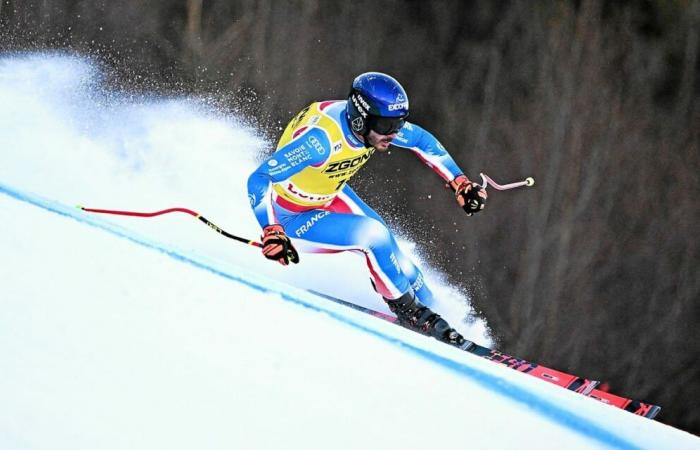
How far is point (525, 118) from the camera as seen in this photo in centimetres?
312

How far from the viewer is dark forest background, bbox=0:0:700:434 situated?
8.94 ft

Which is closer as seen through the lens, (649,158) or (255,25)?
(255,25)

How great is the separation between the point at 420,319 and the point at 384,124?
73cm

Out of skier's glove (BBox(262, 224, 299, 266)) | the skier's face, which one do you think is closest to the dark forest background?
the skier's face

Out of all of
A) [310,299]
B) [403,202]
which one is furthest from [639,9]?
[310,299]

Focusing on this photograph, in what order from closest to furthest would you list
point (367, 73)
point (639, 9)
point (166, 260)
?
point (166, 260)
point (367, 73)
point (639, 9)

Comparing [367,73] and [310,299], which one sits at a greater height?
[367,73]

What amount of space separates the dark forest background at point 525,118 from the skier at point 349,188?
0.13 meters

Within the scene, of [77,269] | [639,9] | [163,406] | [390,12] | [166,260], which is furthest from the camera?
[639,9]

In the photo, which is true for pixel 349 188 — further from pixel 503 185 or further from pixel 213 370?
pixel 213 370

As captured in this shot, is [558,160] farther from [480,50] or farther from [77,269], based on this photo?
[77,269]

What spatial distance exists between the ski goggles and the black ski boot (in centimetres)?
60

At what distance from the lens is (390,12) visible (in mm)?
2881

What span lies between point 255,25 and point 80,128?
745 millimetres
